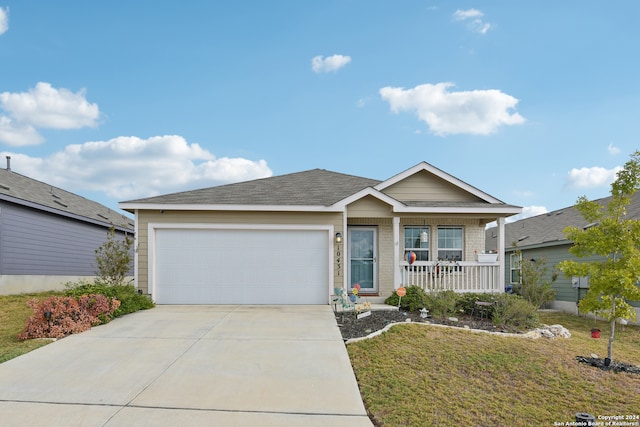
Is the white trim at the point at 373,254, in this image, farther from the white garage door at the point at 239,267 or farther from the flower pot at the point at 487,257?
the flower pot at the point at 487,257

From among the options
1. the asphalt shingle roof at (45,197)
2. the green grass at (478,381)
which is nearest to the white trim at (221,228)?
the green grass at (478,381)

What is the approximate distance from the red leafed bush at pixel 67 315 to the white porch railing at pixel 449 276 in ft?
24.0

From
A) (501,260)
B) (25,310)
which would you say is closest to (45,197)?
(25,310)

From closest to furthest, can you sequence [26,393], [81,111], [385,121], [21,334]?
[26,393] → [21,334] → [385,121] → [81,111]

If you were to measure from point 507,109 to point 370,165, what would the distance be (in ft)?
17.7

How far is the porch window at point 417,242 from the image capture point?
12922mm

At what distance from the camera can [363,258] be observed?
41.9 ft

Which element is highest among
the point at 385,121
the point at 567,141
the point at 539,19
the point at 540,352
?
the point at 539,19

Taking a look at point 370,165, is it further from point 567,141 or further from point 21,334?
point 21,334

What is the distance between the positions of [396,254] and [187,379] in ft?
24.3

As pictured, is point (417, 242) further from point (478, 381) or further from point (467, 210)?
point (478, 381)

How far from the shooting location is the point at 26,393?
5.12m

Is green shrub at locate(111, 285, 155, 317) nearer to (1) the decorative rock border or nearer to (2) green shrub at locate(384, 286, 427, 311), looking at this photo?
(1) the decorative rock border

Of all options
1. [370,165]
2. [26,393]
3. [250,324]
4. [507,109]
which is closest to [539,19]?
[507,109]
